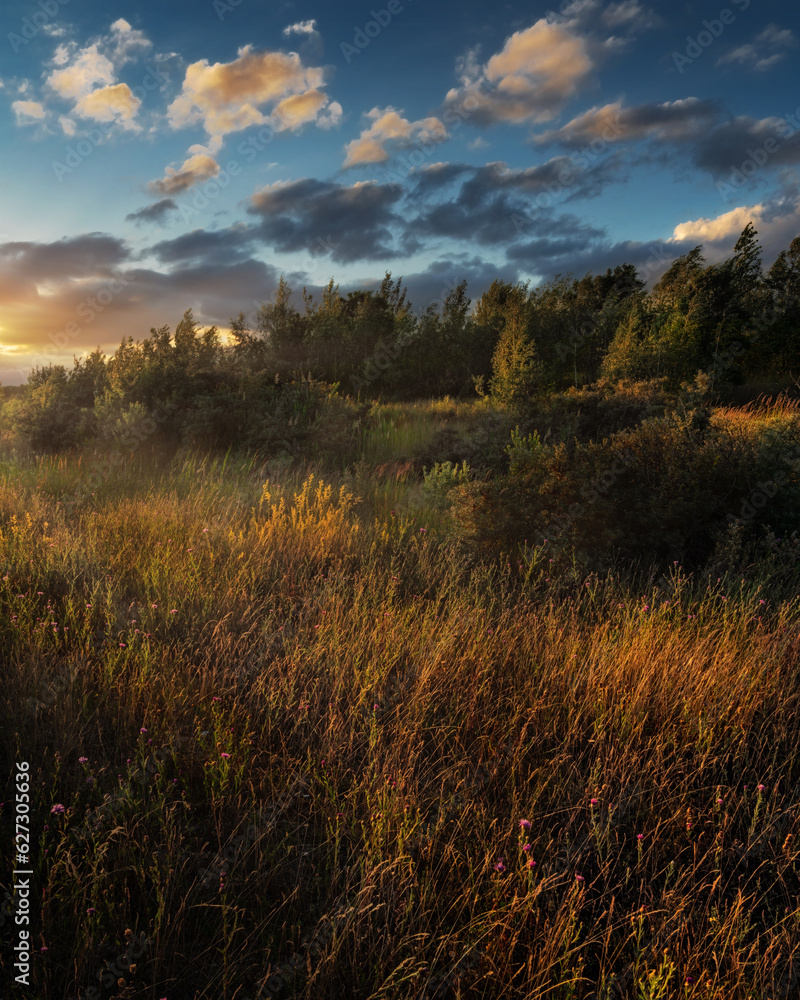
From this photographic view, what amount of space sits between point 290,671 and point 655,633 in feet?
8.27

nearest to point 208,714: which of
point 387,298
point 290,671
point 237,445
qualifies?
point 290,671

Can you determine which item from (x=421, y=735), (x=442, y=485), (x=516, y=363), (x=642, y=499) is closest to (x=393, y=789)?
(x=421, y=735)

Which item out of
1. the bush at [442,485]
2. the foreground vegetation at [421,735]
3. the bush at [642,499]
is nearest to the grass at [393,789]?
the foreground vegetation at [421,735]

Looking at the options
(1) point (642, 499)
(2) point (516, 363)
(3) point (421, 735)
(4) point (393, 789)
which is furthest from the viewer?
(2) point (516, 363)

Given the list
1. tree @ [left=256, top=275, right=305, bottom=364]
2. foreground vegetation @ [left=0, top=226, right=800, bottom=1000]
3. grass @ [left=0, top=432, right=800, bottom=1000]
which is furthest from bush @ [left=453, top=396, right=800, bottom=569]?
tree @ [left=256, top=275, right=305, bottom=364]

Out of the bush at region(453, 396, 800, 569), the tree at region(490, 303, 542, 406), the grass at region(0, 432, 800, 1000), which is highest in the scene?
the tree at region(490, 303, 542, 406)

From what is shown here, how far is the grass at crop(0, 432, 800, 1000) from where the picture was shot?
1833mm

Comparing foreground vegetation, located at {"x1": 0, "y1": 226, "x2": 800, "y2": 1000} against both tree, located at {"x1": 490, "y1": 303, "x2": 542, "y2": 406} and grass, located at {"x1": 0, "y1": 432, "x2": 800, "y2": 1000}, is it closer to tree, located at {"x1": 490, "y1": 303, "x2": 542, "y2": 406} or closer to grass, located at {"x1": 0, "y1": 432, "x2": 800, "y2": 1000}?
grass, located at {"x1": 0, "y1": 432, "x2": 800, "y2": 1000}

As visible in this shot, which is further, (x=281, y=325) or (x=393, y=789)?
(x=281, y=325)

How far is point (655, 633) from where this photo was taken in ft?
12.7

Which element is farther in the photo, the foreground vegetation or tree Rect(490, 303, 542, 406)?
tree Rect(490, 303, 542, 406)

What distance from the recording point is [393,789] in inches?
92.9

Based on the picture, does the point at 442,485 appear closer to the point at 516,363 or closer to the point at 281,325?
the point at 516,363

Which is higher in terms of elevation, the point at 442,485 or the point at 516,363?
the point at 516,363
